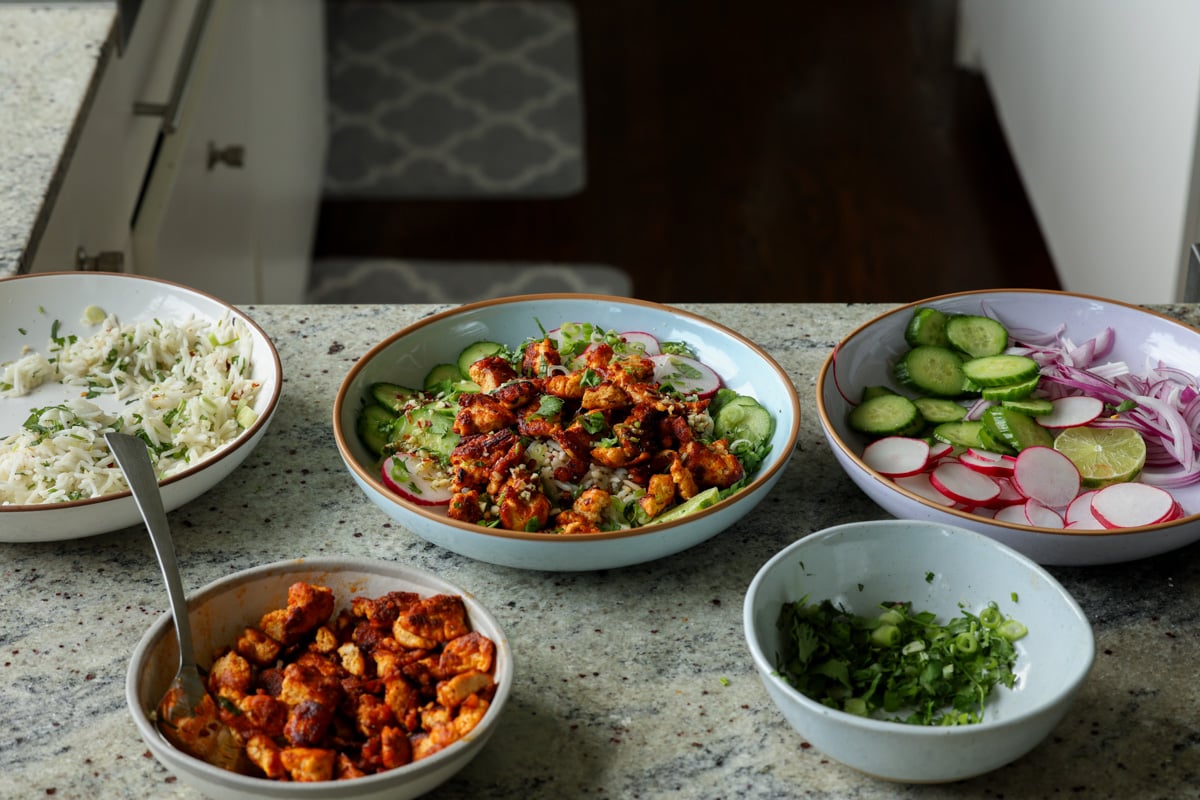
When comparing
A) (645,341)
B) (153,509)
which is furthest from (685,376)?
(153,509)

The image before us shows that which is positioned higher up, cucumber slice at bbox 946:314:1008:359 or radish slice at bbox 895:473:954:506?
cucumber slice at bbox 946:314:1008:359

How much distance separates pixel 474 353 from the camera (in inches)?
55.1

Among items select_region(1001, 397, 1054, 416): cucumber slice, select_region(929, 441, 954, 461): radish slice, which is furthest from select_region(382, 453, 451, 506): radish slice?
select_region(1001, 397, 1054, 416): cucumber slice

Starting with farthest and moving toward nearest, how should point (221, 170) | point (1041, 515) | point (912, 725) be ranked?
point (221, 170)
point (1041, 515)
point (912, 725)

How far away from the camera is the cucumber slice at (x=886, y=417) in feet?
4.20

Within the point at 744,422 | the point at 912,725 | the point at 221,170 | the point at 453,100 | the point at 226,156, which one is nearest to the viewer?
the point at 912,725

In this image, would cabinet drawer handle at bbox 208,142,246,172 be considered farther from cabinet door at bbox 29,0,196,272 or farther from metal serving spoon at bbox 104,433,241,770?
metal serving spoon at bbox 104,433,241,770

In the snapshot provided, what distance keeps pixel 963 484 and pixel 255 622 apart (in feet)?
2.16

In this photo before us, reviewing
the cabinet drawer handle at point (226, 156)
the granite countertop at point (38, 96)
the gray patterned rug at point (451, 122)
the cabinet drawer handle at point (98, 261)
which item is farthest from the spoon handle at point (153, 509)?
the gray patterned rug at point (451, 122)

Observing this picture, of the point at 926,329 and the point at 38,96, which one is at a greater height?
the point at 38,96

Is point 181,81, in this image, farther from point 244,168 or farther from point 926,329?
point 926,329

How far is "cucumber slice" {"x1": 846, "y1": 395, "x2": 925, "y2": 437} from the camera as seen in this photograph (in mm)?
1280

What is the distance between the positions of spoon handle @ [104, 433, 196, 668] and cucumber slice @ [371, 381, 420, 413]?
25 centimetres

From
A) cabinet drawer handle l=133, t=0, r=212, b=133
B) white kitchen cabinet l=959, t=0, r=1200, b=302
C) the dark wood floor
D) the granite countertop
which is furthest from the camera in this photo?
the dark wood floor
